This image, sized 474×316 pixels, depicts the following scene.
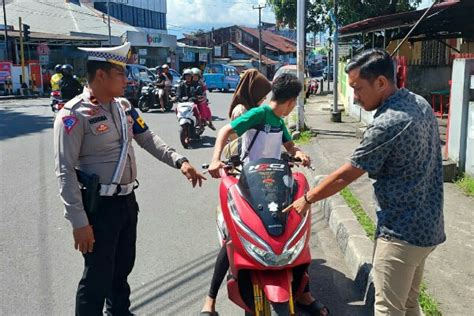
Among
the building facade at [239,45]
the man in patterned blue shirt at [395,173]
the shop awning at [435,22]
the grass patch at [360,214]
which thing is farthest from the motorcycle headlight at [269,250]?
the building facade at [239,45]

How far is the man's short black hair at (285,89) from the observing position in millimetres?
3490

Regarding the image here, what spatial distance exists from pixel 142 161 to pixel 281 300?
664 centimetres

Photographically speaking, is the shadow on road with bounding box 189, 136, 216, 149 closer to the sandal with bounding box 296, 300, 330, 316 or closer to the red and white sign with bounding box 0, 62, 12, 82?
the sandal with bounding box 296, 300, 330, 316

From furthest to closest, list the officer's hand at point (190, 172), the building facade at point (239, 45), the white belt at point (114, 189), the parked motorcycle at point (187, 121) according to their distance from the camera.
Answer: the building facade at point (239, 45)
the parked motorcycle at point (187, 121)
the officer's hand at point (190, 172)
the white belt at point (114, 189)

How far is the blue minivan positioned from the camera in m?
29.7

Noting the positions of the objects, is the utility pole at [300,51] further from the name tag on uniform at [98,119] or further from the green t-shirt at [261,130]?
the name tag on uniform at [98,119]

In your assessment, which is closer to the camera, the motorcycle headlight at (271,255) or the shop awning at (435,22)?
the motorcycle headlight at (271,255)

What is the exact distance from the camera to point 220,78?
29641mm

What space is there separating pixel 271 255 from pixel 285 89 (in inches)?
52.0

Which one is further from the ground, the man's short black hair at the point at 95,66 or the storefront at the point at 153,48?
the storefront at the point at 153,48

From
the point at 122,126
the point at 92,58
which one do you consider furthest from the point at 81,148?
the point at 92,58

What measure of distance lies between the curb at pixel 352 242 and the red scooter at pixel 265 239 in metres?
0.90

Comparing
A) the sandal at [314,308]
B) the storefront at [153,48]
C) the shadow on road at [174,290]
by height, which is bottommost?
the shadow on road at [174,290]

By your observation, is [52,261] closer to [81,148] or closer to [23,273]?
[23,273]
